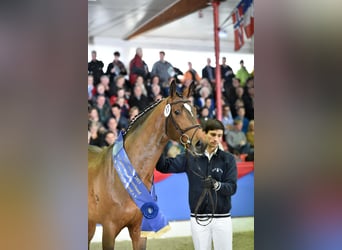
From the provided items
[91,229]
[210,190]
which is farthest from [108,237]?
[210,190]

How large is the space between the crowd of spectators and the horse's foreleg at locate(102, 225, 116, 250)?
12.0 inches

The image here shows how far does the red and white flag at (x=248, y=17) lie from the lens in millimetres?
1732

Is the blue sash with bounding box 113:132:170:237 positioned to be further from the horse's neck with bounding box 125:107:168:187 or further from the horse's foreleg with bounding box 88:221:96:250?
the horse's foreleg with bounding box 88:221:96:250

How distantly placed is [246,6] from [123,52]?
0.54 m

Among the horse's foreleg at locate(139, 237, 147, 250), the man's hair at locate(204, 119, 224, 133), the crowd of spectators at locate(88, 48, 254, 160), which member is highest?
the crowd of spectators at locate(88, 48, 254, 160)

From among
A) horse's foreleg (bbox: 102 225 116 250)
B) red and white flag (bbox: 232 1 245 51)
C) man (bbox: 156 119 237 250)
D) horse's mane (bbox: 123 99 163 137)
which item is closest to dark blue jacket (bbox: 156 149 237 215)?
man (bbox: 156 119 237 250)

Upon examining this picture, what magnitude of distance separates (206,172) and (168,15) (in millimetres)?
629

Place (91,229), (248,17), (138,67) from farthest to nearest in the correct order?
(248,17)
(138,67)
(91,229)

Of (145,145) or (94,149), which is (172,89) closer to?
→ (145,145)

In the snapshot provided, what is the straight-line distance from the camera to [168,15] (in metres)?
1.69

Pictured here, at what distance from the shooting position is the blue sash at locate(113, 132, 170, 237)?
5.25 feet
